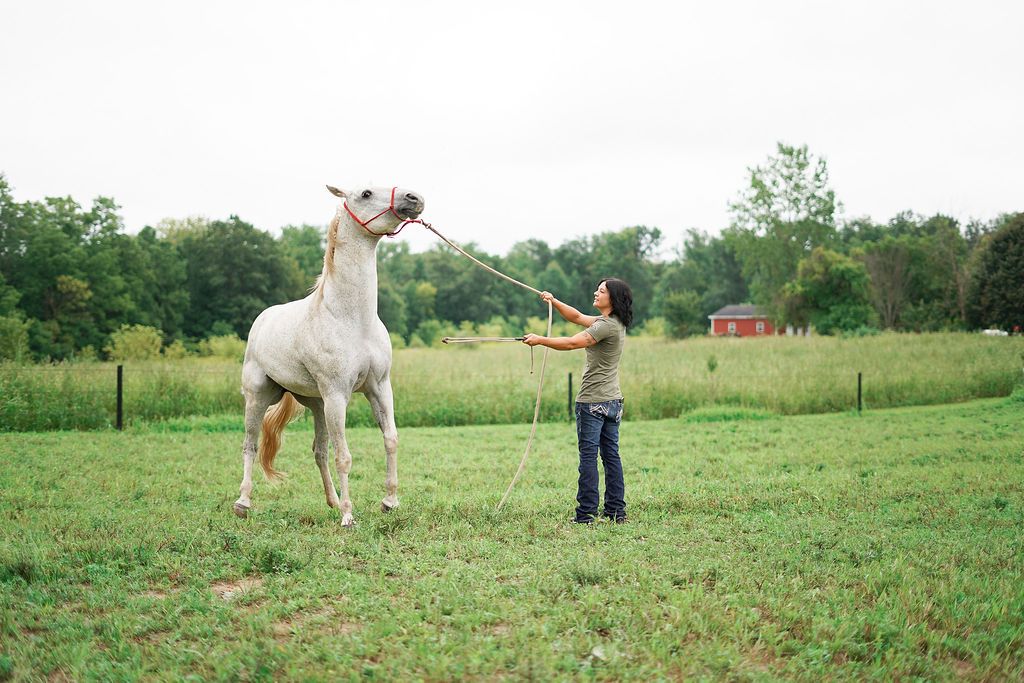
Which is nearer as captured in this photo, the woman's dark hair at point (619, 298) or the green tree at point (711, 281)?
the woman's dark hair at point (619, 298)

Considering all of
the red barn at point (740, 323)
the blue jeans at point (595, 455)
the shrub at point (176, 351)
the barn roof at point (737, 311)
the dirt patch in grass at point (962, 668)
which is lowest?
the dirt patch in grass at point (962, 668)

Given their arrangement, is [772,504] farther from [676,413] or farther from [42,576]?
[676,413]

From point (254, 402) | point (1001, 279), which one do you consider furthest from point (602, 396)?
point (1001, 279)

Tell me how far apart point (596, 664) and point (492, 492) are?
14.7ft

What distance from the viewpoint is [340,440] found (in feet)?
21.2

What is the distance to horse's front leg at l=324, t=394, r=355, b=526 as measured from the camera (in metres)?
6.37

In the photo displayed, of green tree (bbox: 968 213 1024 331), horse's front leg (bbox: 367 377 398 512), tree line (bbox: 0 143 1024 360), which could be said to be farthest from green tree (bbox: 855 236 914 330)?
horse's front leg (bbox: 367 377 398 512)

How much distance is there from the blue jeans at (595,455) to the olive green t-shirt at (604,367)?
7 cm

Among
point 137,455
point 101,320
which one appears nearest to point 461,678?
point 137,455

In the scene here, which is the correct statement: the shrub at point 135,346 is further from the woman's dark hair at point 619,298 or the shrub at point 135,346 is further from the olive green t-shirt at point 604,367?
the woman's dark hair at point 619,298

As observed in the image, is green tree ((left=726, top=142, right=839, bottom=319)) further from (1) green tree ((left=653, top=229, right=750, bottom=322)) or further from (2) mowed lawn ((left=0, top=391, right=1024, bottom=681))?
(2) mowed lawn ((left=0, top=391, right=1024, bottom=681))

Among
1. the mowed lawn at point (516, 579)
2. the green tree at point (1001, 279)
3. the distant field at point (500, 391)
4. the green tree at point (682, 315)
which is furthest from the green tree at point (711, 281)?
the mowed lawn at point (516, 579)

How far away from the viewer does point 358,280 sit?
6477 mm

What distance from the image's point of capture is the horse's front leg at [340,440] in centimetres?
637
